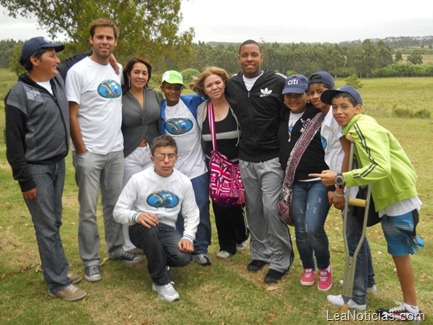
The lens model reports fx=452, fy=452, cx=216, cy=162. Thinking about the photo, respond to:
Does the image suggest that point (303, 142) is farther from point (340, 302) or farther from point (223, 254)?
point (223, 254)

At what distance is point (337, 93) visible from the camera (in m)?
4.07

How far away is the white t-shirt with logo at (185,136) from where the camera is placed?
5.33 meters

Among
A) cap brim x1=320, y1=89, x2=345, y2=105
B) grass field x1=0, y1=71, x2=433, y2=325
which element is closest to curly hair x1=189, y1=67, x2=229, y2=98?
cap brim x1=320, y1=89, x2=345, y2=105

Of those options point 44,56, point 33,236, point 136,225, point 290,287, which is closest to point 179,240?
point 136,225

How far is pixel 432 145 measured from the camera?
17.3 m

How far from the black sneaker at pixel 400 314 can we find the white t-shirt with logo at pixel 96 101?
10.7ft

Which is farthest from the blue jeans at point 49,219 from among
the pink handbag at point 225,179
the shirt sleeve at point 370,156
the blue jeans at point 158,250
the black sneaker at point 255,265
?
the shirt sleeve at point 370,156

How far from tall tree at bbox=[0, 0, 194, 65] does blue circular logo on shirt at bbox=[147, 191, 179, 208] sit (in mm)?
11170

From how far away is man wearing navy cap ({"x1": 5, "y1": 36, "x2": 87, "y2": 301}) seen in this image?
163 inches

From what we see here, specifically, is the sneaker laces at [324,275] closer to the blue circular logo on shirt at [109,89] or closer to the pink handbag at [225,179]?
the pink handbag at [225,179]

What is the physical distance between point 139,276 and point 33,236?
7.93 ft

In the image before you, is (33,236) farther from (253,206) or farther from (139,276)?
(253,206)

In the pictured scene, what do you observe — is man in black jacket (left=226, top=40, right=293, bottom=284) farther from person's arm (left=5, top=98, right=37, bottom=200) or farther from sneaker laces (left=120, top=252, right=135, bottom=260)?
person's arm (left=5, top=98, right=37, bottom=200)

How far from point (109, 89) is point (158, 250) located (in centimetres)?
181
